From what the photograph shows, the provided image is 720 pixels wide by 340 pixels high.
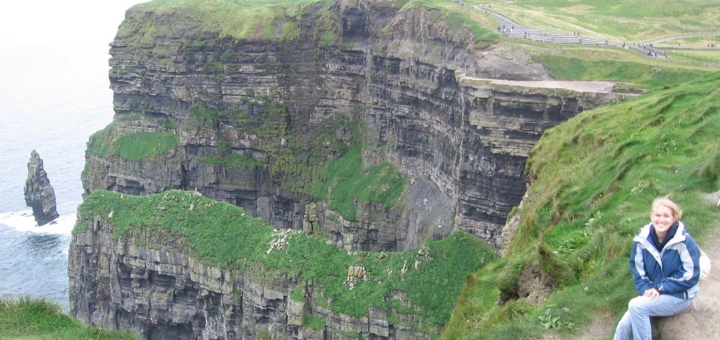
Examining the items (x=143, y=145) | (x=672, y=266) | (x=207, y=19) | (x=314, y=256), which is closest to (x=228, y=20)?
(x=207, y=19)

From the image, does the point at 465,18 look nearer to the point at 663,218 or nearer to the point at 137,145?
the point at 137,145

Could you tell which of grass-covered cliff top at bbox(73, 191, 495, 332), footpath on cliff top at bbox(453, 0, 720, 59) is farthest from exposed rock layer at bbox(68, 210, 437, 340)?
footpath on cliff top at bbox(453, 0, 720, 59)

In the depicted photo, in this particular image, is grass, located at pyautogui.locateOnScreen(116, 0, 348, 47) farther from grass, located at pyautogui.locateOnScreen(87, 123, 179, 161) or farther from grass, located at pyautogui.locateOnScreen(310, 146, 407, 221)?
grass, located at pyautogui.locateOnScreen(310, 146, 407, 221)

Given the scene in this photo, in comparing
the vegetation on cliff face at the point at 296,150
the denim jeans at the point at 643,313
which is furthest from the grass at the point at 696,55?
the denim jeans at the point at 643,313

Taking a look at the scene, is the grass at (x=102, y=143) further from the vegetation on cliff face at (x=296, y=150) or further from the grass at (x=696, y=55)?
the grass at (x=696, y=55)

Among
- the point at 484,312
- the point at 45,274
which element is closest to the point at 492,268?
the point at 484,312

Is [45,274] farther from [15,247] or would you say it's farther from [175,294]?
[175,294]
